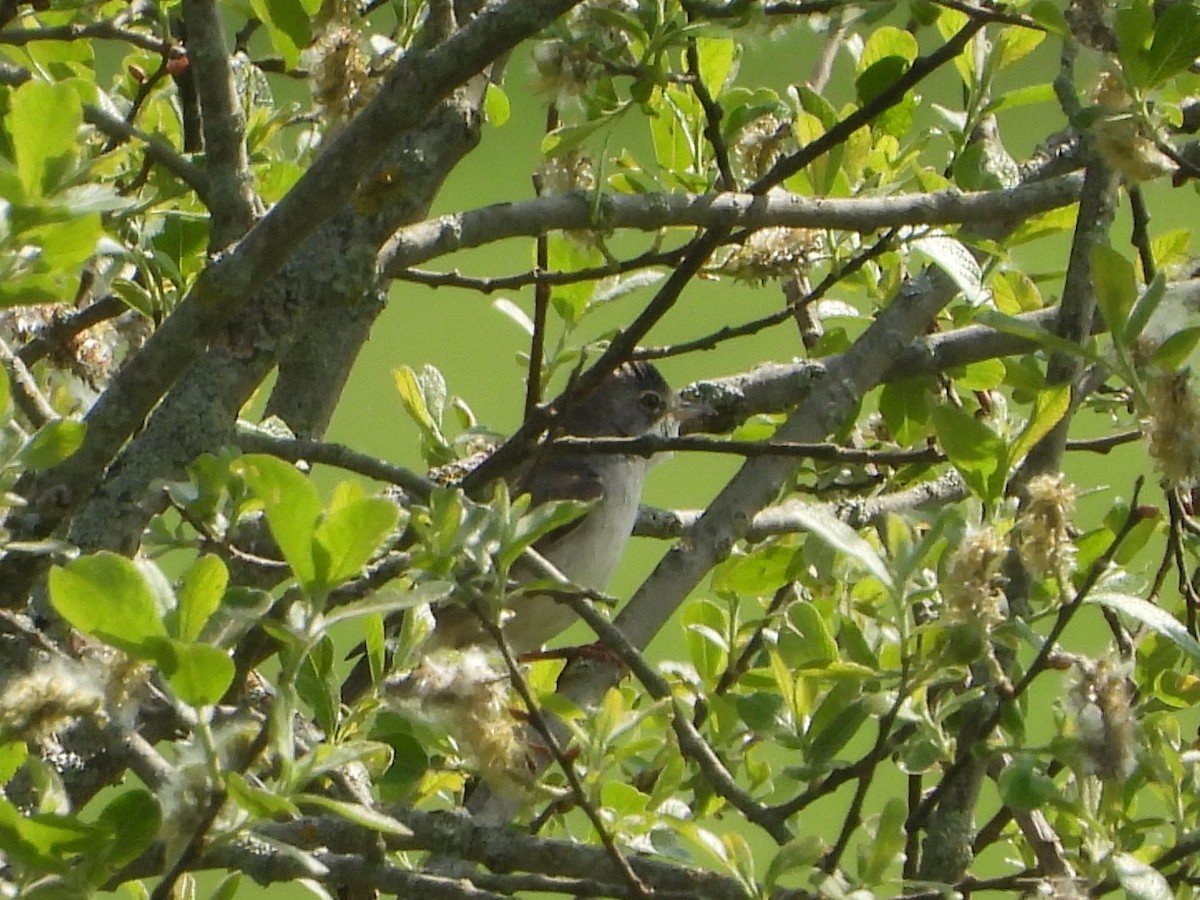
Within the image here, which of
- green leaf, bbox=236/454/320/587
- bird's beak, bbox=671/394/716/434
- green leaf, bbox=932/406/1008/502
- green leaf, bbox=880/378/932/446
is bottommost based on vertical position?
green leaf, bbox=236/454/320/587

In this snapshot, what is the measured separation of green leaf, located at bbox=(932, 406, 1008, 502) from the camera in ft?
5.23

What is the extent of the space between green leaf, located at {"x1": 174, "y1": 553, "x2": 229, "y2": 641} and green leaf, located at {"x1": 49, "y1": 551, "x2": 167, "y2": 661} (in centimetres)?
3

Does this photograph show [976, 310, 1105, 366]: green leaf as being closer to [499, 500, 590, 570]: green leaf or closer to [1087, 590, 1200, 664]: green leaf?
[1087, 590, 1200, 664]: green leaf

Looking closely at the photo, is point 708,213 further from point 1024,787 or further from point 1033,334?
point 1024,787

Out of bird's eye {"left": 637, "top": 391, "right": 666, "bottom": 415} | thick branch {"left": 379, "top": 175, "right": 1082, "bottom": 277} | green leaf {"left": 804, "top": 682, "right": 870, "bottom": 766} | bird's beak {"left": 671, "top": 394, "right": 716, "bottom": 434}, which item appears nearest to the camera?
green leaf {"left": 804, "top": 682, "right": 870, "bottom": 766}

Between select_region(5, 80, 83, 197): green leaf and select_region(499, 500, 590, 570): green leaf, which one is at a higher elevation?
select_region(5, 80, 83, 197): green leaf

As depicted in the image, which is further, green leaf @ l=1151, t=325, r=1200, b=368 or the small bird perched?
the small bird perched

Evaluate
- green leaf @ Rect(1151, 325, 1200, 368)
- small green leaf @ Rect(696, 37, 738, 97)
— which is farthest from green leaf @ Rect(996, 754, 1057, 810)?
small green leaf @ Rect(696, 37, 738, 97)

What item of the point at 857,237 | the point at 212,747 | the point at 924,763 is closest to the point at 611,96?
the point at 857,237

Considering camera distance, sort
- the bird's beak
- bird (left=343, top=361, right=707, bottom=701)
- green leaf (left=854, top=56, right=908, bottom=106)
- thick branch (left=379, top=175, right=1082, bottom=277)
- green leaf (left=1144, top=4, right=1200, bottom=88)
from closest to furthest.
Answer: green leaf (left=1144, top=4, right=1200, bottom=88) → thick branch (left=379, top=175, right=1082, bottom=277) → green leaf (left=854, top=56, right=908, bottom=106) → the bird's beak → bird (left=343, top=361, right=707, bottom=701)

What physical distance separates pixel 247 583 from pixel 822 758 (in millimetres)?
1020

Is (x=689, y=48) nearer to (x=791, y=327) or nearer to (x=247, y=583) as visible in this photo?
(x=247, y=583)

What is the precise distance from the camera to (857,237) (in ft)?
9.01

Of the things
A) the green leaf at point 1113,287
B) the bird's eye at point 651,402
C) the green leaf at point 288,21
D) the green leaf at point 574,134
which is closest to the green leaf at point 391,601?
the green leaf at point 1113,287
